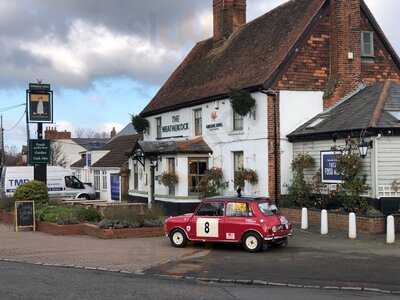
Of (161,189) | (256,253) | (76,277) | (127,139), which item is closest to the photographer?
(76,277)

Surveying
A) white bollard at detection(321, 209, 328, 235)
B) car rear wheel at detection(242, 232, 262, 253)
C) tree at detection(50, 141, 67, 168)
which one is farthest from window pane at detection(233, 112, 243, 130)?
tree at detection(50, 141, 67, 168)

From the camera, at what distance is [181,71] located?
36.1m

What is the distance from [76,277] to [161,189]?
59.6 feet

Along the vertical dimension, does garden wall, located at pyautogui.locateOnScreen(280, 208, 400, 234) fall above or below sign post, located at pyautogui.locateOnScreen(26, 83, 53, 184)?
below

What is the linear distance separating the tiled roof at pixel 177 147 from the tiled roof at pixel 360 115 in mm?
5336

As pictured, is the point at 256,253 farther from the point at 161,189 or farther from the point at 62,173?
the point at 62,173

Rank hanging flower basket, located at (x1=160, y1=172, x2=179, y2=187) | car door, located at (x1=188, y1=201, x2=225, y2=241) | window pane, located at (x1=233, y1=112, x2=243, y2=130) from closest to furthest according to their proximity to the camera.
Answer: car door, located at (x1=188, y1=201, x2=225, y2=241)
window pane, located at (x1=233, y1=112, x2=243, y2=130)
hanging flower basket, located at (x1=160, y1=172, x2=179, y2=187)

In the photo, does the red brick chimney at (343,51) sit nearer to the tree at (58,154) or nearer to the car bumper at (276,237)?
the car bumper at (276,237)

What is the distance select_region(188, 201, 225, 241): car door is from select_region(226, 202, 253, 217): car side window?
175 mm

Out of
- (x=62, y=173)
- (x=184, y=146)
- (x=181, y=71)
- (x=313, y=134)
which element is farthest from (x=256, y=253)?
(x=62, y=173)

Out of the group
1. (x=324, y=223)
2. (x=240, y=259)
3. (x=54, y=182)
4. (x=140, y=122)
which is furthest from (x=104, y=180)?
(x=240, y=259)

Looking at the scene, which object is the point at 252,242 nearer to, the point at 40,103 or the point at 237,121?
the point at 237,121

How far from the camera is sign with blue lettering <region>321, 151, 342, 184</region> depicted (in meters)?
22.1

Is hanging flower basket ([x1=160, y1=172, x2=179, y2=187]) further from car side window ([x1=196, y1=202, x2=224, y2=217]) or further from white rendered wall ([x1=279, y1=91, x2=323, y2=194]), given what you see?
car side window ([x1=196, y1=202, x2=224, y2=217])
